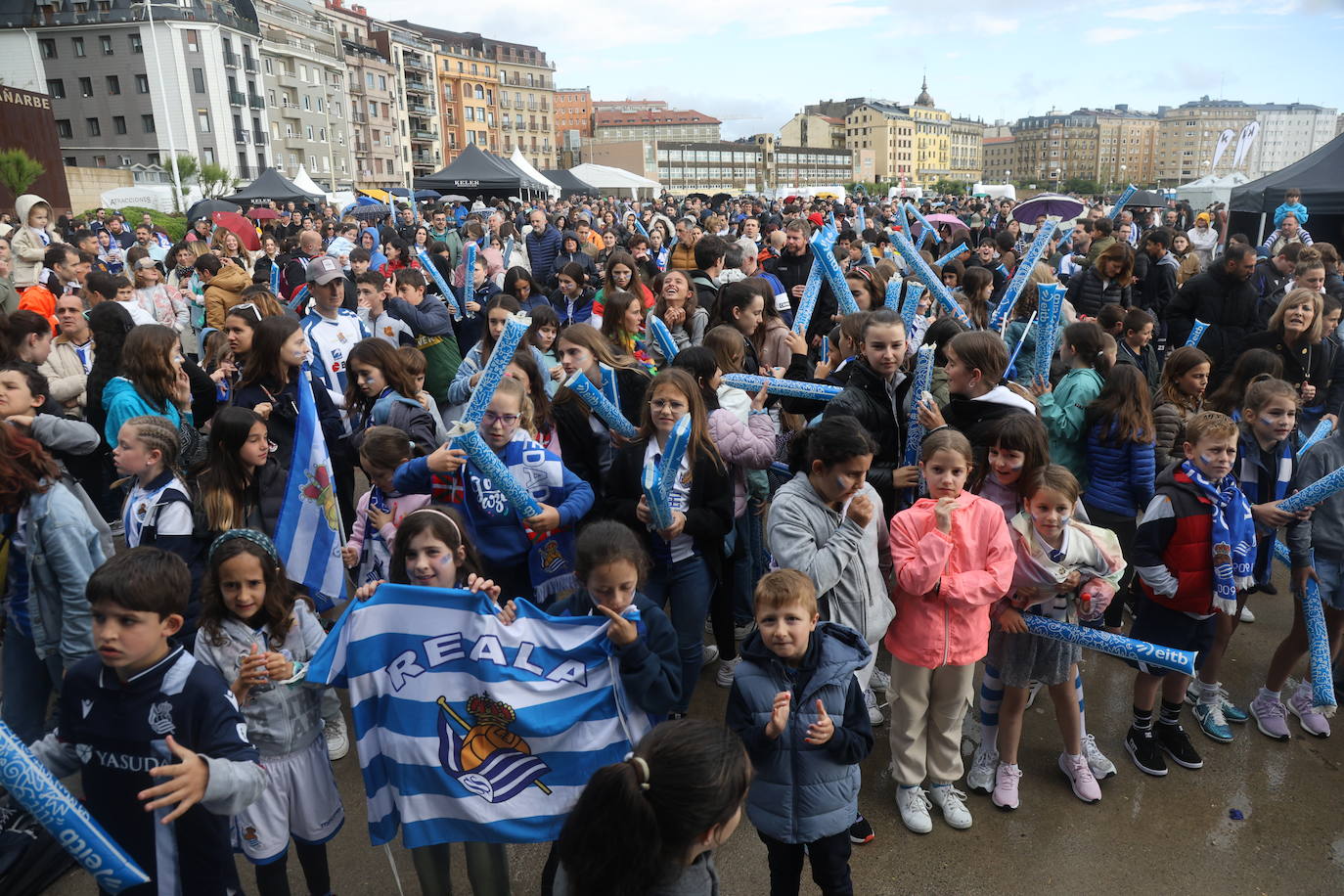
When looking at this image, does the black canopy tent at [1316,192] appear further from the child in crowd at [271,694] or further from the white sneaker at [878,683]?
the child in crowd at [271,694]

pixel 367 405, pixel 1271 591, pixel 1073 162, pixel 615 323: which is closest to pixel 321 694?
pixel 367 405

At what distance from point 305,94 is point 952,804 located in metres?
78.4

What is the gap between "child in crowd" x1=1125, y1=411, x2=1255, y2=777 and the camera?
A: 3729 mm

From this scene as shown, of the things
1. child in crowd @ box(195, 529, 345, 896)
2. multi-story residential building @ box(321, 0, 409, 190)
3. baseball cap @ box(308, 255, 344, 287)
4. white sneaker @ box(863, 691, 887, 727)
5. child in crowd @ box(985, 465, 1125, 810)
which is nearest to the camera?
child in crowd @ box(195, 529, 345, 896)

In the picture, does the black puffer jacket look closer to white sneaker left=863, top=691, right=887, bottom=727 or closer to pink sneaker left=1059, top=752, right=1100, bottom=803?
white sneaker left=863, top=691, right=887, bottom=727

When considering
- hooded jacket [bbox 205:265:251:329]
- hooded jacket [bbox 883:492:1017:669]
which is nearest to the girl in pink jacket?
hooded jacket [bbox 883:492:1017:669]

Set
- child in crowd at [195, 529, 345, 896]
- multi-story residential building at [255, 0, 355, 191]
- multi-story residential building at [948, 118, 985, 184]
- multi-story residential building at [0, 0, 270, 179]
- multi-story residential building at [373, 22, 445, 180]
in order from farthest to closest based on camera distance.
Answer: multi-story residential building at [948, 118, 985, 184] → multi-story residential building at [373, 22, 445, 180] → multi-story residential building at [255, 0, 355, 191] → multi-story residential building at [0, 0, 270, 179] → child in crowd at [195, 529, 345, 896]

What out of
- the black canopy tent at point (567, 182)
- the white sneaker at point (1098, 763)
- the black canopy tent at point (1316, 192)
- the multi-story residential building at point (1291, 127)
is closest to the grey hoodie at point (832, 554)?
the white sneaker at point (1098, 763)

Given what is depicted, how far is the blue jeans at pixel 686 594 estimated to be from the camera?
13.1ft

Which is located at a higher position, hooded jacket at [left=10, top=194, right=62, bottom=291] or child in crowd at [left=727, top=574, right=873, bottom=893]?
Result: hooded jacket at [left=10, top=194, right=62, bottom=291]

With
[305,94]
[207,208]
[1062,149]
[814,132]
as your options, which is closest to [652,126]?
[814,132]

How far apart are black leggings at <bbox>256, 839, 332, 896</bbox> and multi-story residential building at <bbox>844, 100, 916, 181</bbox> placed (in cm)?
16062

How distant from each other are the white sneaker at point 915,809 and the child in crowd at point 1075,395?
2063mm

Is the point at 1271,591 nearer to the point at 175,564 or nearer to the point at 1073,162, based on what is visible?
the point at 175,564
